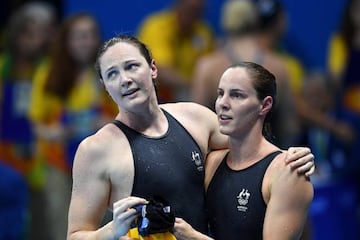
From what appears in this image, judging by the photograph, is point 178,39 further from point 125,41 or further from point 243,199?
point 243,199

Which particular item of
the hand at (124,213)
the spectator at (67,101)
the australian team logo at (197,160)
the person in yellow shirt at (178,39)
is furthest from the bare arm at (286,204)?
the person in yellow shirt at (178,39)

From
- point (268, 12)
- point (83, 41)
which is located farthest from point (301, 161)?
point (83, 41)

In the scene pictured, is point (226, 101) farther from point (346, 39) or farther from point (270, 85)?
point (346, 39)

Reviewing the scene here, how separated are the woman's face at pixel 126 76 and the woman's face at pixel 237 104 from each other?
0.30 metres

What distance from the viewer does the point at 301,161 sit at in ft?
14.2

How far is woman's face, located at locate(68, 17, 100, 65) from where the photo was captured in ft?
24.6

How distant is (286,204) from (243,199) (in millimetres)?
206

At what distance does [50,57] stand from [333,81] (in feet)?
6.81

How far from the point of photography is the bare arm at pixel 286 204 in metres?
4.30

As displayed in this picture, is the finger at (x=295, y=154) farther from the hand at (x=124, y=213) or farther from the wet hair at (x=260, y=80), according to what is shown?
the hand at (x=124, y=213)

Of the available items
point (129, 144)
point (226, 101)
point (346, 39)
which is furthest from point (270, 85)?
point (346, 39)

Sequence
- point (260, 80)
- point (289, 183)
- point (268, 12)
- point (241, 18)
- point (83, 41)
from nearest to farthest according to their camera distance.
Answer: point (289, 183)
point (260, 80)
point (241, 18)
point (268, 12)
point (83, 41)

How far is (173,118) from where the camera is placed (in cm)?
471

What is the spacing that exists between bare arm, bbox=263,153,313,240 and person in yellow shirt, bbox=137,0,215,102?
349 cm
